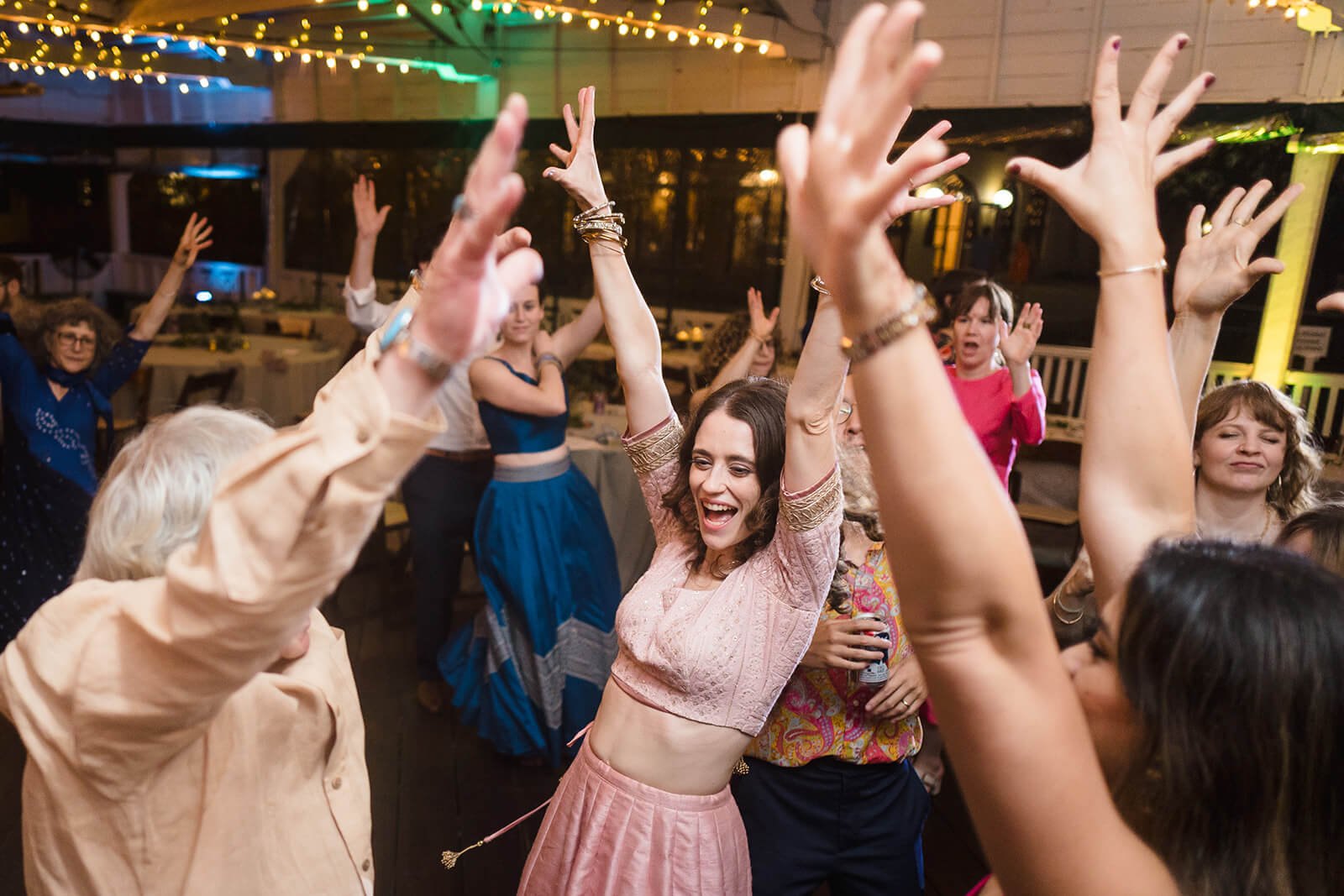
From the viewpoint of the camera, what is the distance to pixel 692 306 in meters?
8.72

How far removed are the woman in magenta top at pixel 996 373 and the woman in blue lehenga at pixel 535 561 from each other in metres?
1.28

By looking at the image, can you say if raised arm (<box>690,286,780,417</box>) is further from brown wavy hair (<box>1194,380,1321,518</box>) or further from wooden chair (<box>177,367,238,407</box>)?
wooden chair (<box>177,367,238,407</box>)

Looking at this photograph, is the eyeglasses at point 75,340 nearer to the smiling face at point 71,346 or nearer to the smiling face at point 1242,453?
the smiling face at point 71,346

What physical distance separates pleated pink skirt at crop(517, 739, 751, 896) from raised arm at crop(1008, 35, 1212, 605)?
29.0 inches

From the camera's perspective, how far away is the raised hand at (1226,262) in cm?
111

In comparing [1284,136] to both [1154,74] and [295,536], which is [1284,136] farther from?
[295,536]

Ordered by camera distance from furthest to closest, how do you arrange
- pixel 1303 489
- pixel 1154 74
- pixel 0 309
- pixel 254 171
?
1. pixel 254 171
2. pixel 0 309
3. pixel 1303 489
4. pixel 1154 74

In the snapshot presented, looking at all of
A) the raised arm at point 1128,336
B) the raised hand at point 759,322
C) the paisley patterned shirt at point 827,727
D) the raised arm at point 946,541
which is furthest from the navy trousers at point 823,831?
the raised hand at point 759,322

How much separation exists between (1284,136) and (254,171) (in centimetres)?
1123

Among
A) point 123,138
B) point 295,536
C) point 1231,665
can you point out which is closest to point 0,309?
point 295,536

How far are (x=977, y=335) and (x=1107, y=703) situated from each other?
2.41m

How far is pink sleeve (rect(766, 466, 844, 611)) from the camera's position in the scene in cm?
130

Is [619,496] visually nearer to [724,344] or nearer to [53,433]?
[724,344]

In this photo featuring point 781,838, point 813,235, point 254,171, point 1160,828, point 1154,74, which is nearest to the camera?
point 813,235
